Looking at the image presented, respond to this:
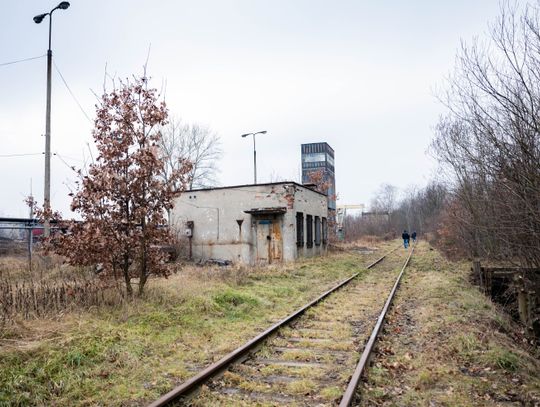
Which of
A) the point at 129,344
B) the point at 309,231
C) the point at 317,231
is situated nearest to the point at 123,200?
the point at 129,344

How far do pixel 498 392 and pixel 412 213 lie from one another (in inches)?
3737

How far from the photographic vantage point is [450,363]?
6.11m

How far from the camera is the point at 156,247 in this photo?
32.7ft

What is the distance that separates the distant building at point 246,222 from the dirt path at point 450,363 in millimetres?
12012

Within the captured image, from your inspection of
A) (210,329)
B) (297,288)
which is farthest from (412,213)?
(210,329)

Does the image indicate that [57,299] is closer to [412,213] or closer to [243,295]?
[243,295]

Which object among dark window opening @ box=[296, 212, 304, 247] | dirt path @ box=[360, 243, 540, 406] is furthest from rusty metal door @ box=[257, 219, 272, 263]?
dirt path @ box=[360, 243, 540, 406]

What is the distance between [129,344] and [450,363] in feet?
15.8

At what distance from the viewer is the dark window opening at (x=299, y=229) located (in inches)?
886

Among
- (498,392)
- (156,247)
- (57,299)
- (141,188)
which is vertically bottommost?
(498,392)

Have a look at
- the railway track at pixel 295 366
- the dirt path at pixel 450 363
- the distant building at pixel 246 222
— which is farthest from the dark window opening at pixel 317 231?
the railway track at pixel 295 366

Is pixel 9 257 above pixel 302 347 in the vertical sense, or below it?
above

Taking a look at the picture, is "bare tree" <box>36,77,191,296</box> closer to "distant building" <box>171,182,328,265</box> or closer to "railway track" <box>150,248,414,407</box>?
"railway track" <box>150,248,414,407</box>

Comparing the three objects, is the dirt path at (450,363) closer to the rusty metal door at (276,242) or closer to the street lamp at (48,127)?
the street lamp at (48,127)
